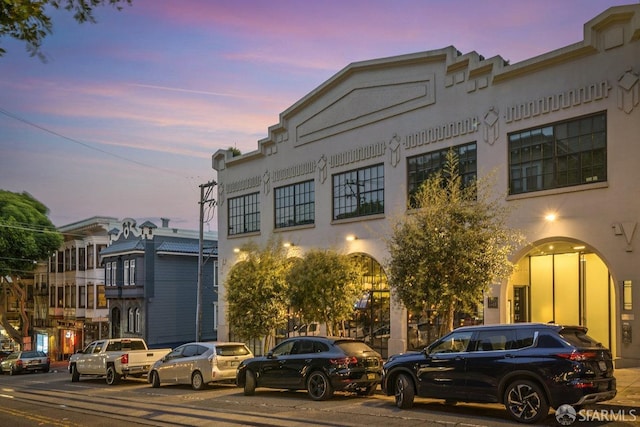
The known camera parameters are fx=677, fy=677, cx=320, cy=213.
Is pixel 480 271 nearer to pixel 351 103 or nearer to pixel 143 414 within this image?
pixel 143 414

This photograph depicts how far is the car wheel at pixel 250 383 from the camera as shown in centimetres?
1827

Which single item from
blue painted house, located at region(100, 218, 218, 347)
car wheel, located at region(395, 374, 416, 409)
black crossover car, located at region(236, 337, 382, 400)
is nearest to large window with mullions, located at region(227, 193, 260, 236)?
blue painted house, located at region(100, 218, 218, 347)

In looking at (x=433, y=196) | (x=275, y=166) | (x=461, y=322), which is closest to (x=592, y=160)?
(x=433, y=196)

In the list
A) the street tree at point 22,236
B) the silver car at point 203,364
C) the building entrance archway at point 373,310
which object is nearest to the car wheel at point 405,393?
the silver car at point 203,364

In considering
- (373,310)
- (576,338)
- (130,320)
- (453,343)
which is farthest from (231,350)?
(130,320)

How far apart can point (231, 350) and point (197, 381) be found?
1.38 m

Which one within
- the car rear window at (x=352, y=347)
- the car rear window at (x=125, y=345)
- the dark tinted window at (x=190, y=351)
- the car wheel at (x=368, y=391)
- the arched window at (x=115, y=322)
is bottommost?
the arched window at (x=115, y=322)

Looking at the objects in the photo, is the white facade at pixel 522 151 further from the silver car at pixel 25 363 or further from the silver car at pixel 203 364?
the silver car at pixel 25 363

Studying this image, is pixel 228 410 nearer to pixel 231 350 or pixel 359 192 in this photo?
pixel 231 350

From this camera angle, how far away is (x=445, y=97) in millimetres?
23672

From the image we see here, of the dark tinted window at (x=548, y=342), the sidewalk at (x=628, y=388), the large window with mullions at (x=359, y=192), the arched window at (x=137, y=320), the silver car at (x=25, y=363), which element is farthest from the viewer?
the arched window at (x=137, y=320)

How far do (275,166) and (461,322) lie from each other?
12.6 meters

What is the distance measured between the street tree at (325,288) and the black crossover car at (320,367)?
5.53 metres

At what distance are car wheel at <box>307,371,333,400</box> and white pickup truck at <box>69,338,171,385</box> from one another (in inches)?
391
